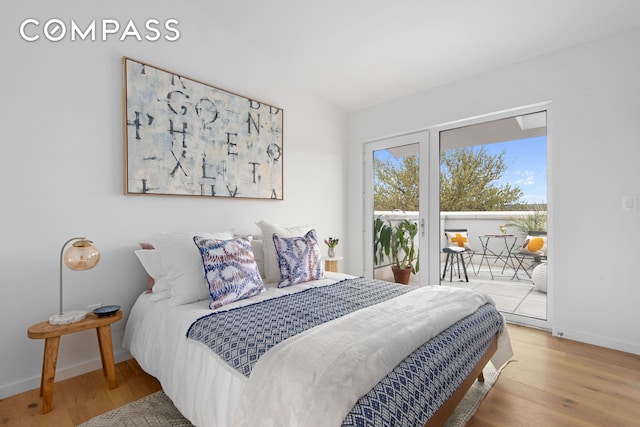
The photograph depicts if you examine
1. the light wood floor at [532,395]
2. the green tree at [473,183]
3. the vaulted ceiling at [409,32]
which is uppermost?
the vaulted ceiling at [409,32]

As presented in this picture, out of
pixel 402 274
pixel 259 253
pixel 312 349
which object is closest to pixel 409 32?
pixel 259 253

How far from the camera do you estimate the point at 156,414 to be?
5.72 ft

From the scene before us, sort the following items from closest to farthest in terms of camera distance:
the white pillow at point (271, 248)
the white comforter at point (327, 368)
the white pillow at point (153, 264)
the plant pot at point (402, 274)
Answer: the white comforter at point (327, 368) → the white pillow at point (153, 264) → the white pillow at point (271, 248) → the plant pot at point (402, 274)

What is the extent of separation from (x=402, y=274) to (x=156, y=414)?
9.75 ft

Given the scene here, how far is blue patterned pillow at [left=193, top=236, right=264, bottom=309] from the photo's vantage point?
6.42ft

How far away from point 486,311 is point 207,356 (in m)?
1.61

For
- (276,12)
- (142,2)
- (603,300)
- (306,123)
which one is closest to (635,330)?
(603,300)

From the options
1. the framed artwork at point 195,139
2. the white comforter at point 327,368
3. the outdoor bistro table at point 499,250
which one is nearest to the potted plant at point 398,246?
the outdoor bistro table at point 499,250

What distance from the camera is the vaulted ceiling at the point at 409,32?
243 centimetres

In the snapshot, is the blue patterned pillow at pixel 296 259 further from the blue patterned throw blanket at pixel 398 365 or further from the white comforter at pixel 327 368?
the white comforter at pixel 327 368

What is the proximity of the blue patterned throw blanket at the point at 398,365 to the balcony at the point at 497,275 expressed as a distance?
1389 mm

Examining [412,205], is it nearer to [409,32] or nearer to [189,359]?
[409,32]

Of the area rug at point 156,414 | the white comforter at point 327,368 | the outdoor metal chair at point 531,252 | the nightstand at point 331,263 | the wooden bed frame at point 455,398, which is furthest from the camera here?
the nightstand at point 331,263

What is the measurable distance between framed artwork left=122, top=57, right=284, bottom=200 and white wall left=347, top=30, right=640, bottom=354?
2446mm
